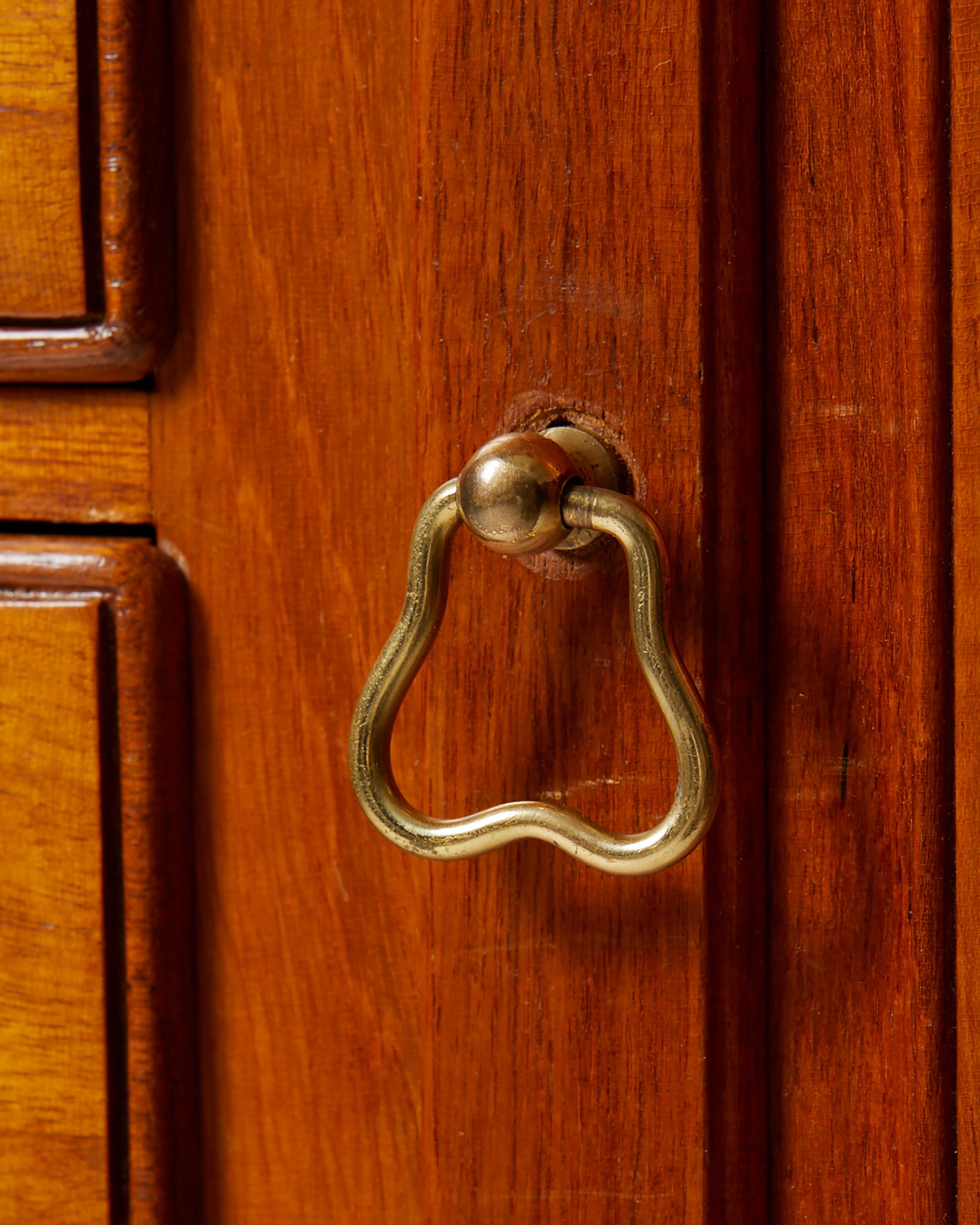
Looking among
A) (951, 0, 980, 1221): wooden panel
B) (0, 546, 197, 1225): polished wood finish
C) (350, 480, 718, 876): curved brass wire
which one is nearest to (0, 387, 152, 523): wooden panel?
(0, 546, 197, 1225): polished wood finish

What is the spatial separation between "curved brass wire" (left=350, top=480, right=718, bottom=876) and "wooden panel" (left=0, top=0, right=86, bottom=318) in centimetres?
15

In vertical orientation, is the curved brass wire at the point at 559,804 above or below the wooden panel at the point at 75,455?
below

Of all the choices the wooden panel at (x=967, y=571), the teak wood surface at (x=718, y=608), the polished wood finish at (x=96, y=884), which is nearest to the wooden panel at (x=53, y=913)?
the polished wood finish at (x=96, y=884)

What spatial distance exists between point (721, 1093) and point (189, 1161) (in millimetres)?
175

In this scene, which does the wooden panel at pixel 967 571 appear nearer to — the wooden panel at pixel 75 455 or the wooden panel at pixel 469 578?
the wooden panel at pixel 469 578

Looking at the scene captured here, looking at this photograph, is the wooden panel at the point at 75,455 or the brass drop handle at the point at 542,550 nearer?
the brass drop handle at the point at 542,550

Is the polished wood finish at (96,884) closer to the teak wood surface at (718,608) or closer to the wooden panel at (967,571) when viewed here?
the teak wood surface at (718,608)

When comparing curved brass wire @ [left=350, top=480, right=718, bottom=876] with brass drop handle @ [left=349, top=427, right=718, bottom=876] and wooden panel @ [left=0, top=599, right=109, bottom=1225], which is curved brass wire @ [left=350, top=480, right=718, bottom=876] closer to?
brass drop handle @ [left=349, top=427, right=718, bottom=876]

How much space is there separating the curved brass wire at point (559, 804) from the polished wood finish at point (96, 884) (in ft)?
0.31

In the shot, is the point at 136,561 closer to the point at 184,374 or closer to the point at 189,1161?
the point at 184,374

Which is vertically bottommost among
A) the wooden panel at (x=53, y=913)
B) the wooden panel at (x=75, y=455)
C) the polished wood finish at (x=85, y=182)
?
the wooden panel at (x=53, y=913)

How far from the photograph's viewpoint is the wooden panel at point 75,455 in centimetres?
37

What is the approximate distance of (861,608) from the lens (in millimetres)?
299

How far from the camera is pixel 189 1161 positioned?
0.37 m
